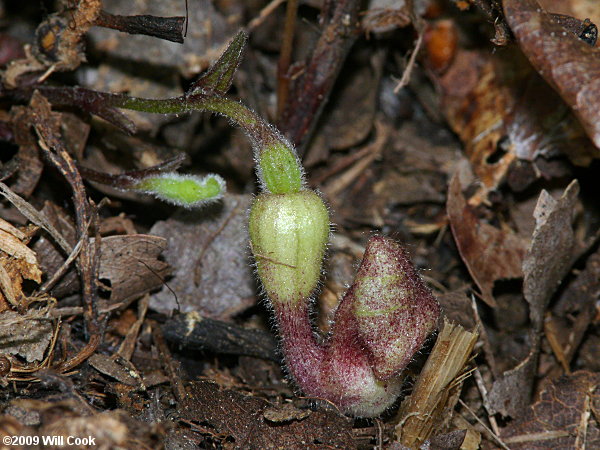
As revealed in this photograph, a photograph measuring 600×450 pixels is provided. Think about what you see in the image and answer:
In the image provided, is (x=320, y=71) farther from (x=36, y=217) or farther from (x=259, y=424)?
(x=259, y=424)

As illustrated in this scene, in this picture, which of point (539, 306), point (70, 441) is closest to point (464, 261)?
point (539, 306)

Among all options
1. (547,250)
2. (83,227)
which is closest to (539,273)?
(547,250)

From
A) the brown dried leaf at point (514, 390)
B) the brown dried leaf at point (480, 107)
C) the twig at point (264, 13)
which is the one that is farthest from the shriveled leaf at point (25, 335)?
the brown dried leaf at point (480, 107)

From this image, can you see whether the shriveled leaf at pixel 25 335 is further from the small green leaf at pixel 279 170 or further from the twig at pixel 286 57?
the twig at pixel 286 57

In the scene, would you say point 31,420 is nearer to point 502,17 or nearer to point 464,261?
point 464,261

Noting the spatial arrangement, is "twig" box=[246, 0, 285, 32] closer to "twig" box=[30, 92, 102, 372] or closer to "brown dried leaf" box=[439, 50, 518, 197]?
"brown dried leaf" box=[439, 50, 518, 197]
